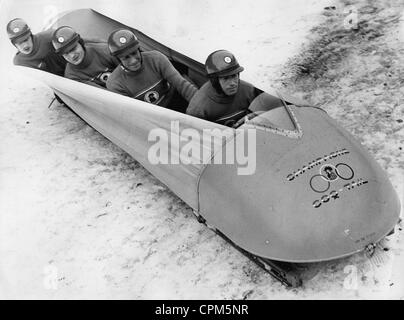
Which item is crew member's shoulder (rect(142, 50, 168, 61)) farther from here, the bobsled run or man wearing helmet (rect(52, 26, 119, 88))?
the bobsled run

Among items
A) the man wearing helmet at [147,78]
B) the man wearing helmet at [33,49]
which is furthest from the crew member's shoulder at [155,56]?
the man wearing helmet at [33,49]

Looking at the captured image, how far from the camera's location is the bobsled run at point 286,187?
345 cm

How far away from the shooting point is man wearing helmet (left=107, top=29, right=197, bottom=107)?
4.92 metres

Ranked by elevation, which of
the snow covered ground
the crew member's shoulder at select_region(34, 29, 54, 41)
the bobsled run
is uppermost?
the crew member's shoulder at select_region(34, 29, 54, 41)

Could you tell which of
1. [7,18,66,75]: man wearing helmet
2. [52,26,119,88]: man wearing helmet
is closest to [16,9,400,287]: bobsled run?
[52,26,119,88]: man wearing helmet

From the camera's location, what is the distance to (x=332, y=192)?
351 cm

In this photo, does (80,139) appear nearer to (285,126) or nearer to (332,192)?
(285,126)

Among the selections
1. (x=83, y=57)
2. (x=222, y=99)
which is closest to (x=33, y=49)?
(x=83, y=57)

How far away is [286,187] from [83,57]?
297 cm

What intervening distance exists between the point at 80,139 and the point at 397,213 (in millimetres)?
3365

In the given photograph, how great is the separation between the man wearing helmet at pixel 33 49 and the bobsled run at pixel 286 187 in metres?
2.16

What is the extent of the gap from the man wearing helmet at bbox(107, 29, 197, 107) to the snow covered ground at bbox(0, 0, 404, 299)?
1.62ft

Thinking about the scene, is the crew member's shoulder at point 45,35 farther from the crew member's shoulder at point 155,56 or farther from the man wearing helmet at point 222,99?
the man wearing helmet at point 222,99

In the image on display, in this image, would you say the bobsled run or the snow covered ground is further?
the snow covered ground
